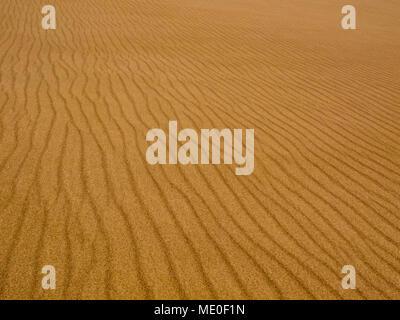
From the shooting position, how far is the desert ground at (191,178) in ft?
8.82

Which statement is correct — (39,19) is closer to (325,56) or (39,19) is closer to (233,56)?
(233,56)

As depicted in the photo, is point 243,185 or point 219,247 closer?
point 219,247

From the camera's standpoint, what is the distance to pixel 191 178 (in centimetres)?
387

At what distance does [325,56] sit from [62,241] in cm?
819

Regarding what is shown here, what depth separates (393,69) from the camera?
27.9 feet

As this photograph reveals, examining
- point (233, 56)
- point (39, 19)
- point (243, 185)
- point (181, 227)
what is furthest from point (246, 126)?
point (39, 19)

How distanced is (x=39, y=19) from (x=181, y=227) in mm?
9672

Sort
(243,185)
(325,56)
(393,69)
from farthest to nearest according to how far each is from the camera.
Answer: (325,56) → (393,69) → (243,185)

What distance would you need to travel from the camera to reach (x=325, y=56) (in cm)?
916

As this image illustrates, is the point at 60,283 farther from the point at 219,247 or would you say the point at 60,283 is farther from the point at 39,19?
the point at 39,19

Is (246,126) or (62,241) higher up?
(246,126)

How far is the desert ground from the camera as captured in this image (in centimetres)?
269
